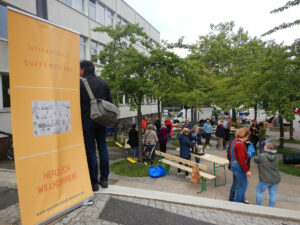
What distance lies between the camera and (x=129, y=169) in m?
8.22

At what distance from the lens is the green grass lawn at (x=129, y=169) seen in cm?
773

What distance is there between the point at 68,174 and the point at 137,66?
561 cm

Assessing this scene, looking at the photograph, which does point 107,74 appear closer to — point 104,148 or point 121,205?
point 104,148

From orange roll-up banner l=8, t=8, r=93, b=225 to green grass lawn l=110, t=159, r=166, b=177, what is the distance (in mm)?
4784

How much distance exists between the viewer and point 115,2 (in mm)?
21234

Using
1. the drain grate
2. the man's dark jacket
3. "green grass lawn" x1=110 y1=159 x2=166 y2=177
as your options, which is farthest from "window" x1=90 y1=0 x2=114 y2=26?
the drain grate

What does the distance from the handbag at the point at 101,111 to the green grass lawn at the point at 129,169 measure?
5073 millimetres

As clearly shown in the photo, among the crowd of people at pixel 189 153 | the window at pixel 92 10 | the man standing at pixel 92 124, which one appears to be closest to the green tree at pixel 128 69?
the crowd of people at pixel 189 153

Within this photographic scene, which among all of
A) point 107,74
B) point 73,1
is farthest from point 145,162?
point 73,1

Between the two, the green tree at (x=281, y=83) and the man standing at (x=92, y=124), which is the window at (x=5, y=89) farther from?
the green tree at (x=281, y=83)

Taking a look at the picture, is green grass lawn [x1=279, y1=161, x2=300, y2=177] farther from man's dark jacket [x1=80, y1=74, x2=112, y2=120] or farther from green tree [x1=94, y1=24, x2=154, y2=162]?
man's dark jacket [x1=80, y1=74, x2=112, y2=120]

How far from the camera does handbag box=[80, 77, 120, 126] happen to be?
2916mm

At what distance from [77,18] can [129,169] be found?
12909 millimetres

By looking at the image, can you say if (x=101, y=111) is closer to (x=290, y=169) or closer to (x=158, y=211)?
(x=158, y=211)
